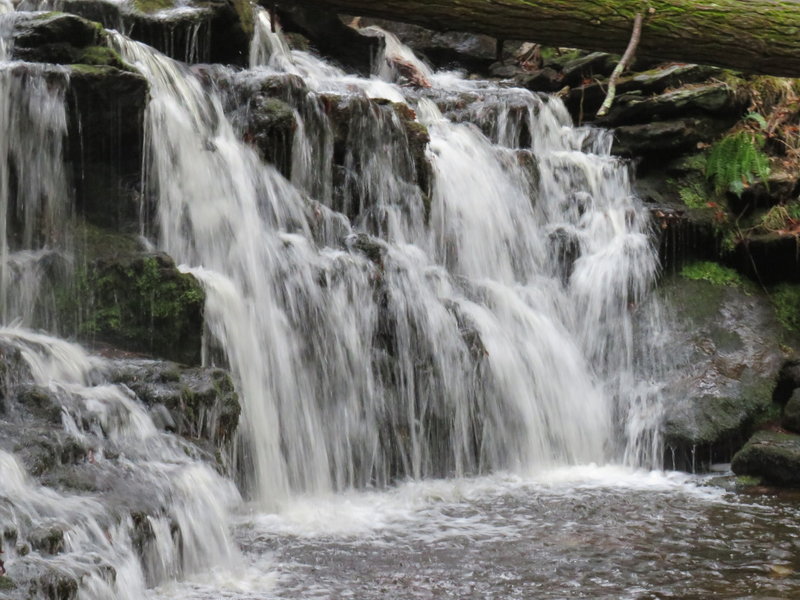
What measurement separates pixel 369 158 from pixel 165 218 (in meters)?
2.27

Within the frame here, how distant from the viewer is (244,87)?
8.47 m

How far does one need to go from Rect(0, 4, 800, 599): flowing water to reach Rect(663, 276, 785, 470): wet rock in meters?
0.25

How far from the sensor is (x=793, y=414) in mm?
8094

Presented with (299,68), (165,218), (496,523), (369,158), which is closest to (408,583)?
(496,523)

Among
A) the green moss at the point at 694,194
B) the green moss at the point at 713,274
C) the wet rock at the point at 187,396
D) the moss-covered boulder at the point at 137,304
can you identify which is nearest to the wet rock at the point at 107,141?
the moss-covered boulder at the point at 137,304

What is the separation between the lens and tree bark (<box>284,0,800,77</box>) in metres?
6.80

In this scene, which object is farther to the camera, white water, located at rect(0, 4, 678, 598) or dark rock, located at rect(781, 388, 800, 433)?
dark rock, located at rect(781, 388, 800, 433)

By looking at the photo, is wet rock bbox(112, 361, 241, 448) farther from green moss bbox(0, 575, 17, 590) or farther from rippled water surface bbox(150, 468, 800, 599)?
green moss bbox(0, 575, 17, 590)

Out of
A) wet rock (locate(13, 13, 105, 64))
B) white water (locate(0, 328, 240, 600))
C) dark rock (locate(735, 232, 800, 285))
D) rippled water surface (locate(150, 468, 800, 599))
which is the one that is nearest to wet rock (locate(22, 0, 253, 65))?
wet rock (locate(13, 13, 105, 64))

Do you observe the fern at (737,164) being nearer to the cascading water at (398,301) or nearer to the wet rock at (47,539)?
the cascading water at (398,301)

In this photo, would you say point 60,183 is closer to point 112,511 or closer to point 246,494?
point 246,494

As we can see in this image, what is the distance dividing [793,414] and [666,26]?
345 cm

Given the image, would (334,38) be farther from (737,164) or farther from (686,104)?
(737,164)

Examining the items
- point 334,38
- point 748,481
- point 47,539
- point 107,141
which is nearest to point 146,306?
point 107,141
